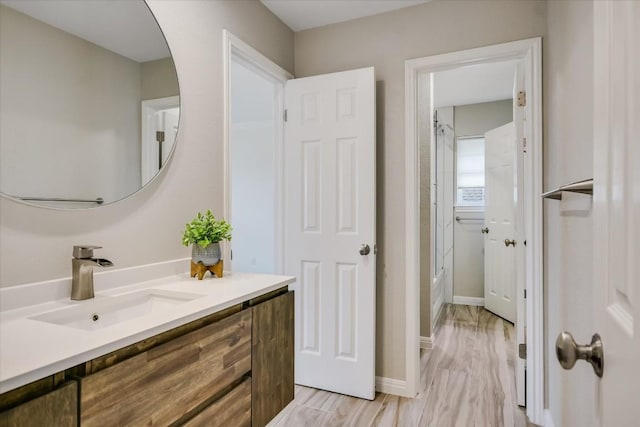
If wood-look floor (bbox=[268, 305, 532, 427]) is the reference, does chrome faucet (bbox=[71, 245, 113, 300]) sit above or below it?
above

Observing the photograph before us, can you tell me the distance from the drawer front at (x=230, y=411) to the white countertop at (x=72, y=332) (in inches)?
11.1

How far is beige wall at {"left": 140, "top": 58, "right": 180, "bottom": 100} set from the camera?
1.50 meters

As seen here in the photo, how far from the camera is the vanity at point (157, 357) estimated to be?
698 mm

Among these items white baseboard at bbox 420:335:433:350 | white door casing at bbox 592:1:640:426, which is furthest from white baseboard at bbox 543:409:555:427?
white door casing at bbox 592:1:640:426

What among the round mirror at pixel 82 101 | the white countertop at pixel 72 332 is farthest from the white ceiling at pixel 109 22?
the white countertop at pixel 72 332

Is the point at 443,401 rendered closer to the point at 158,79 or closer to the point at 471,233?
the point at 158,79

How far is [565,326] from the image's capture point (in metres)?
1.63

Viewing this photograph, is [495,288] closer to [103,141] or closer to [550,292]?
[550,292]

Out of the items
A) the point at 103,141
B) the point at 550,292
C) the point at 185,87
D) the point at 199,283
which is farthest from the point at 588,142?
the point at 103,141

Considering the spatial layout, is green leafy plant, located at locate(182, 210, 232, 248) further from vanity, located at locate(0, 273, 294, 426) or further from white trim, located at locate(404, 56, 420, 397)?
white trim, located at locate(404, 56, 420, 397)

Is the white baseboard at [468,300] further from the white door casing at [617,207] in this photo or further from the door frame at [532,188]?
the white door casing at [617,207]

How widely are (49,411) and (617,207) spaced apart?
987mm

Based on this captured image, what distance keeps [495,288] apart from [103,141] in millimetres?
4109

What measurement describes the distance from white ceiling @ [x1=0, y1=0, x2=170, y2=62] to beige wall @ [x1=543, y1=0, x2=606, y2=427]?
1652mm
